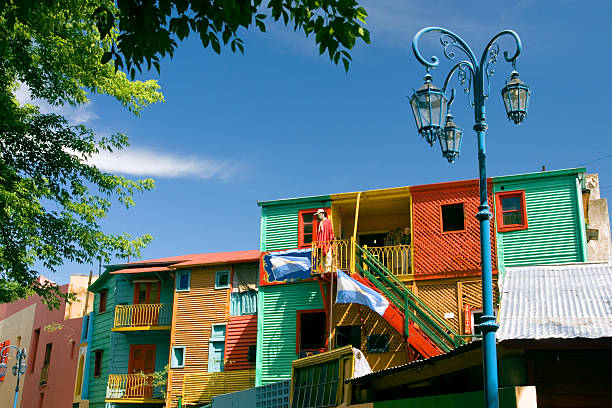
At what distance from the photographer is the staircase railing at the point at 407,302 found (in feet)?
63.1

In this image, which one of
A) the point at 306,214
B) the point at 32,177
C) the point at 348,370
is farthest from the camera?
the point at 306,214

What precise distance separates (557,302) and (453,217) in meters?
13.0

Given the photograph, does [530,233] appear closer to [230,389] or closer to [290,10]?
[230,389]

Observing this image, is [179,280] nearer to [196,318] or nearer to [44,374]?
[196,318]

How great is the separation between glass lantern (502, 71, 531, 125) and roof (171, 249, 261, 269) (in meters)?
18.4

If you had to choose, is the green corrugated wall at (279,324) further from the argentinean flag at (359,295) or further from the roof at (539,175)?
the roof at (539,175)

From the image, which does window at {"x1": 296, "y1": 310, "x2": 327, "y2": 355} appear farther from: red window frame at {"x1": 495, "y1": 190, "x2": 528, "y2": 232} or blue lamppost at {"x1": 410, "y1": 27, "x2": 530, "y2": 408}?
blue lamppost at {"x1": 410, "y1": 27, "x2": 530, "y2": 408}

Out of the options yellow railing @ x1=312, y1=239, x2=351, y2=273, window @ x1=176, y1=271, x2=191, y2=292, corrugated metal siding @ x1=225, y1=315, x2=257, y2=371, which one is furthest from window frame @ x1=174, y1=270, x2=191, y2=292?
yellow railing @ x1=312, y1=239, x2=351, y2=273

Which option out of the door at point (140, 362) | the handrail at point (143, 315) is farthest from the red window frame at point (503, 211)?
the door at point (140, 362)

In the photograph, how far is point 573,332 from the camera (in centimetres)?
898

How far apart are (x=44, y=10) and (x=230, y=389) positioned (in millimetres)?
16051

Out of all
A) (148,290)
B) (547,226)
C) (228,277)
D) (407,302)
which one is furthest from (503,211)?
(148,290)

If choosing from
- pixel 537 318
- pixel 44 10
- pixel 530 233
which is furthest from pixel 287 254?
pixel 537 318

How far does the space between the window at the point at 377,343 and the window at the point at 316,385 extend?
5155 mm
